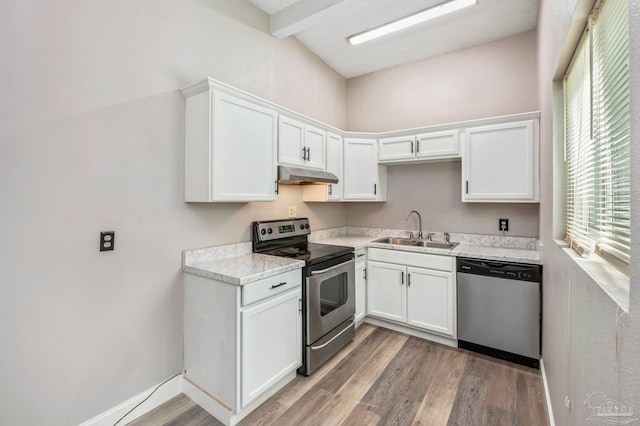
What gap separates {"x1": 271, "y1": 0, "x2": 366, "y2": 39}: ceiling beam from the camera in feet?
8.16

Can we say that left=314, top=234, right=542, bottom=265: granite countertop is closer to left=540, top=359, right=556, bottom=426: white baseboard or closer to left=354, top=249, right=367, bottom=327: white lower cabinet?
left=354, top=249, right=367, bottom=327: white lower cabinet

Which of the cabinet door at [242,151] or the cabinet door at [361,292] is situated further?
the cabinet door at [361,292]

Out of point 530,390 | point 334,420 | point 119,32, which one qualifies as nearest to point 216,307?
point 334,420

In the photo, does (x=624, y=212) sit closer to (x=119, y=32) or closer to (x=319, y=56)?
(x=119, y=32)

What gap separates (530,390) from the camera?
7.01ft

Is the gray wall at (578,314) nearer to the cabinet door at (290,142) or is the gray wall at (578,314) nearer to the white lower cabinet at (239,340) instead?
the white lower cabinet at (239,340)

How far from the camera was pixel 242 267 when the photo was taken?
82.7 inches

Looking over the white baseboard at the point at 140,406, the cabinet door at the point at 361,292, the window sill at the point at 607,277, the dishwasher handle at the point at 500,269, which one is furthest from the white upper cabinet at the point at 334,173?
the window sill at the point at 607,277

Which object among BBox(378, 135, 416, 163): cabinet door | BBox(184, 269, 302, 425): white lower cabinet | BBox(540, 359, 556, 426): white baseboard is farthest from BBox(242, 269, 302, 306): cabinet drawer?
BBox(378, 135, 416, 163): cabinet door

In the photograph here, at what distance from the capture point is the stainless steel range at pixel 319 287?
2311 millimetres

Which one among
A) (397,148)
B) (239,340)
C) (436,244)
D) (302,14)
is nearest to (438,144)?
(397,148)

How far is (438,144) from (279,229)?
1952 millimetres

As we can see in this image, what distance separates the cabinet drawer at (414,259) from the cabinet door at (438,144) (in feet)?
3.64

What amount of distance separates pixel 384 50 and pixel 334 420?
368 centimetres
